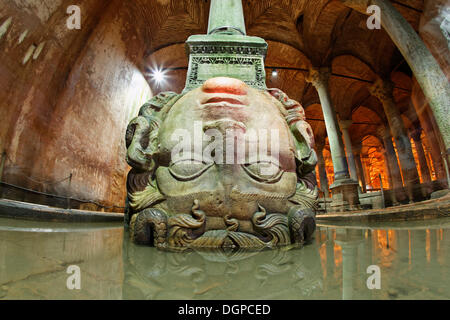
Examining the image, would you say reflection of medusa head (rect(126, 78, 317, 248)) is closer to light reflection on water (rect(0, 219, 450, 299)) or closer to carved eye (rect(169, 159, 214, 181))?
carved eye (rect(169, 159, 214, 181))

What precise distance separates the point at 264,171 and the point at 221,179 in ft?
0.81

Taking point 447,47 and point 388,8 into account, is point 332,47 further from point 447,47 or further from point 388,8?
point 447,47

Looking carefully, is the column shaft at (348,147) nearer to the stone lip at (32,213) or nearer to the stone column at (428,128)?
the stone column at (428,128)

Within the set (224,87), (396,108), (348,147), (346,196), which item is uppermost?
(396,108)

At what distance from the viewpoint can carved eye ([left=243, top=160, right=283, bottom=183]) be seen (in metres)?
1.27

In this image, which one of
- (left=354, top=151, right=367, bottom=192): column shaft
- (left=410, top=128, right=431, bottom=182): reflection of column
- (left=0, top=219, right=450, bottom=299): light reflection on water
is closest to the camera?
A: (left=0, top=219, right=450, bottom=299): light reflection on water

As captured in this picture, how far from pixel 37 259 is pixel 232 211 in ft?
2.64

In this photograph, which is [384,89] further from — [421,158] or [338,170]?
[421,158]

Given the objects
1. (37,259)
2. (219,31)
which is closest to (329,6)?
(219,31)

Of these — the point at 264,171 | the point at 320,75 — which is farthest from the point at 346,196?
the point at 264,171

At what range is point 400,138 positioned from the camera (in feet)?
24.1

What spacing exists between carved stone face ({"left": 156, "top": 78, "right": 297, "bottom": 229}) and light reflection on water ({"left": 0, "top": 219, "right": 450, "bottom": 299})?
0.24 m

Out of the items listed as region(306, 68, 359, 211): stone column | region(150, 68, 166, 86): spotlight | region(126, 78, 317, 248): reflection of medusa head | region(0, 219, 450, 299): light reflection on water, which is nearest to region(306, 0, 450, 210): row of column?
region(306, 68, 359, 211): stone column

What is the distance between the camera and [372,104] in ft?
41.2
